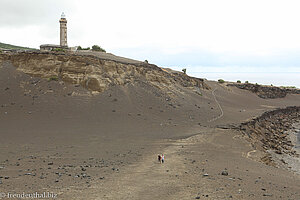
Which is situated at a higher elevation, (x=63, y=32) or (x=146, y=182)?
(x=63, y=32)

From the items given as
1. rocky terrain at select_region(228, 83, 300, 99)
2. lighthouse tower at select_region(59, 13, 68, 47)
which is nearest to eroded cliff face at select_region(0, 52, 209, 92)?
lighthouse tower at select_region(59, 13, 68, 47)

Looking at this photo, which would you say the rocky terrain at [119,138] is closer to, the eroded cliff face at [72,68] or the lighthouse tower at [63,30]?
the eroded cliff face at [72,68]

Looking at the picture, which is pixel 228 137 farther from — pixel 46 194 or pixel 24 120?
pixel 24 120

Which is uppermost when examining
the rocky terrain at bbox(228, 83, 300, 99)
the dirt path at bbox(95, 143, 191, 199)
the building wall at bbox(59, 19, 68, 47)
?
the building wall at bbox(59, 19, 68, 47)

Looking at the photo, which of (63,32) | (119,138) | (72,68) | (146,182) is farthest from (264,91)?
(146,182)

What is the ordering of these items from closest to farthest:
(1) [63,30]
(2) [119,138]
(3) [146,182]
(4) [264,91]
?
(3) [146,182]
(2) [119,138]
(1) [63,30]
(4) [264,91]

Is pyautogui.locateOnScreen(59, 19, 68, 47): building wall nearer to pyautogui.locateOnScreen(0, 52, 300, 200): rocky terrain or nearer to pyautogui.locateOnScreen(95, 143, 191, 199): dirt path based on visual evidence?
pyautogui.locateOnScreen(0, 52, 300, 200): rocky terrain

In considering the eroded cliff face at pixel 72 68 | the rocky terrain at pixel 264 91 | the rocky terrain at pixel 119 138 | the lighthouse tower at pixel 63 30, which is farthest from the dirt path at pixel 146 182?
the rocky terrain at pixel 264 91

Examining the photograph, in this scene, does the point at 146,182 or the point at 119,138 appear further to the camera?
the point at 119,138

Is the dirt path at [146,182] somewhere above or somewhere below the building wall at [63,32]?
below

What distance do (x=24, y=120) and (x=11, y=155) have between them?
29.7ft

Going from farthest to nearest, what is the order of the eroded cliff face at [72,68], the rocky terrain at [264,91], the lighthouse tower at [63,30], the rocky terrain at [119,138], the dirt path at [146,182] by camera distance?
the rocky terrain at [264,91]
the lighthouse tower at [63,30]
the eroded cliff face at [72,68]
the rocky terrain at [119,138]
the dirt path at [146,182]

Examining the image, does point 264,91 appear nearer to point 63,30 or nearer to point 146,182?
point 63,30

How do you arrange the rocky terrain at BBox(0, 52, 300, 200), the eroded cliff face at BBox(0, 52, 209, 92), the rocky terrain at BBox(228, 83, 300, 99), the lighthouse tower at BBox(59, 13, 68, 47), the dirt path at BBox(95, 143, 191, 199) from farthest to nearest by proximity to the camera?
the rocky terrain at BBox(228, 83, 300, 99), the lighthouse tower at BBox(59, 13, 68, 47), the eroded cliff face at BBox(0, 52, 209, 92), the rocky terrain at BBox(0, 52, 300, 200), the dirt path at BBox(95, 143, 191, 199)
